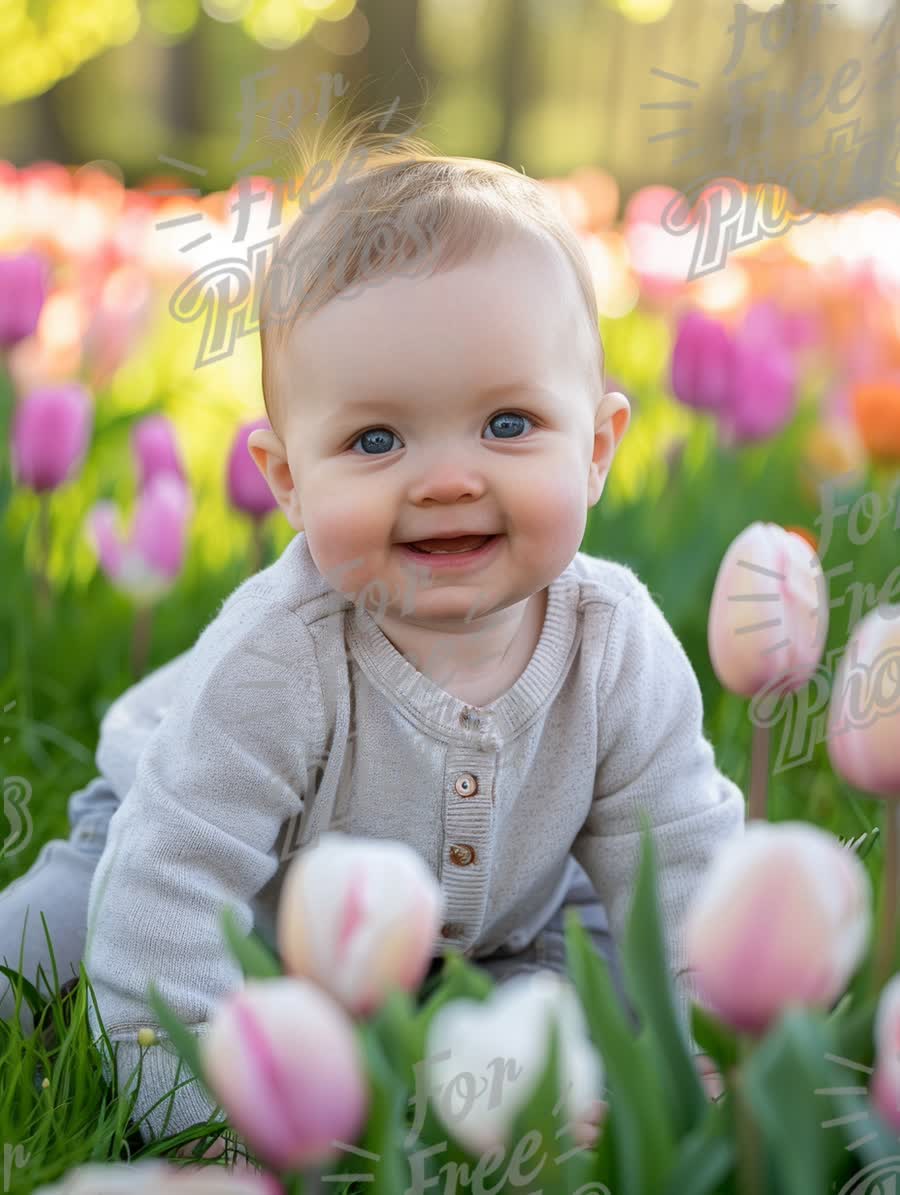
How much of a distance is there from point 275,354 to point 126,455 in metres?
1.73

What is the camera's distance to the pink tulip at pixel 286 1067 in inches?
23.6

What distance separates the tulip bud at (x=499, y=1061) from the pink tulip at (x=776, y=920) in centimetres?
8

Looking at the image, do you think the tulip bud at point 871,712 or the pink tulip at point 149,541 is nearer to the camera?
the tulip bud at point 871,712

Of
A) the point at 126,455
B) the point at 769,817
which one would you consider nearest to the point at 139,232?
the point at 126,455

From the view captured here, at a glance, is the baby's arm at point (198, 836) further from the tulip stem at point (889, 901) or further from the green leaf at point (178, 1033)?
the tulip stem at point (889, 901)

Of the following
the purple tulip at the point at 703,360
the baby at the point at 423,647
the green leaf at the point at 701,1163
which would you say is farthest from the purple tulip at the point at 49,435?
the green leaf at the point at 701,1163

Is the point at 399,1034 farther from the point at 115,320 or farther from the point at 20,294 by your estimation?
the point at 115,320

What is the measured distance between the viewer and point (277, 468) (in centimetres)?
127

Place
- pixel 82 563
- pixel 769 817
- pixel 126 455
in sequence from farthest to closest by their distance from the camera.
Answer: pixel 126 455 < pixel 82 563 < pixel 769 817

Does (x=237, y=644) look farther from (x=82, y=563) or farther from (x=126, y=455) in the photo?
(x=126, y=455)

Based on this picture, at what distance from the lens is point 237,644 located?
1.25 meters

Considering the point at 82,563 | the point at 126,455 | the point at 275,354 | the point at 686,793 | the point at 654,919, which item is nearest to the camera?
the point at 654,919

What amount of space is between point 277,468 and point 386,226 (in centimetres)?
24

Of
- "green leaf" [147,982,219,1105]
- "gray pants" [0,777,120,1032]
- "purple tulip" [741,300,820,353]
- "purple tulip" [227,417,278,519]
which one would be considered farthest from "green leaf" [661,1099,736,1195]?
"purple tulip" [741,300,820,353]
